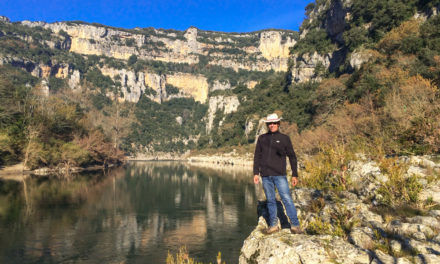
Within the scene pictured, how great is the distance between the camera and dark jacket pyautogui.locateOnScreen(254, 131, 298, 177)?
314 inches

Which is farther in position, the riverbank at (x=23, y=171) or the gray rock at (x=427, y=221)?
the riverbank at (x=23, y=171)

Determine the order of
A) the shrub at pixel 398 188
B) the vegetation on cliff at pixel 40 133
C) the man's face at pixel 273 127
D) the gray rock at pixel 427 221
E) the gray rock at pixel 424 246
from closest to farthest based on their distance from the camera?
1. the gray rock at pixel 424 246
2. the gray rock at pixel 427 221
3. the man's face at pixel 273 127
4. the shrub at pixel 398 188
5. the vegetation on cliff at pixel 40 133

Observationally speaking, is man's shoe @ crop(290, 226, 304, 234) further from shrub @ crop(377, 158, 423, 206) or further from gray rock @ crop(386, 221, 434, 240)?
shrub @ crop(377, 158, 423, 206)

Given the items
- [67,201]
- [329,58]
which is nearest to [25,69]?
[329,58]

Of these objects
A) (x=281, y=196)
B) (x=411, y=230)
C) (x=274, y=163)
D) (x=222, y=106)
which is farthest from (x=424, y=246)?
(x=222, y=106)

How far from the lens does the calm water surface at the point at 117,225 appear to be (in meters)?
14.5

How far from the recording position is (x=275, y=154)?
809 cm

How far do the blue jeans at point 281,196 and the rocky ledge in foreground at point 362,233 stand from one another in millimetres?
401

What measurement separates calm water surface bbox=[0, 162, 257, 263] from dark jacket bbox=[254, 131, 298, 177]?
702cm

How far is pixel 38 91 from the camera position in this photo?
65.8m

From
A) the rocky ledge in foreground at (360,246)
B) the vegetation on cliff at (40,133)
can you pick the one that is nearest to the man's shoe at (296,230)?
the rocky ledge in foreground at (360,246)

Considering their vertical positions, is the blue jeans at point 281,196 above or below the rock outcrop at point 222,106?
below

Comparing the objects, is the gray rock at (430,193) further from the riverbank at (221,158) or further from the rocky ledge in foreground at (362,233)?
the riverbank at (221,158)

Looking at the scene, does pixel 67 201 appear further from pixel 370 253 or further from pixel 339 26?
pixel 339 26
